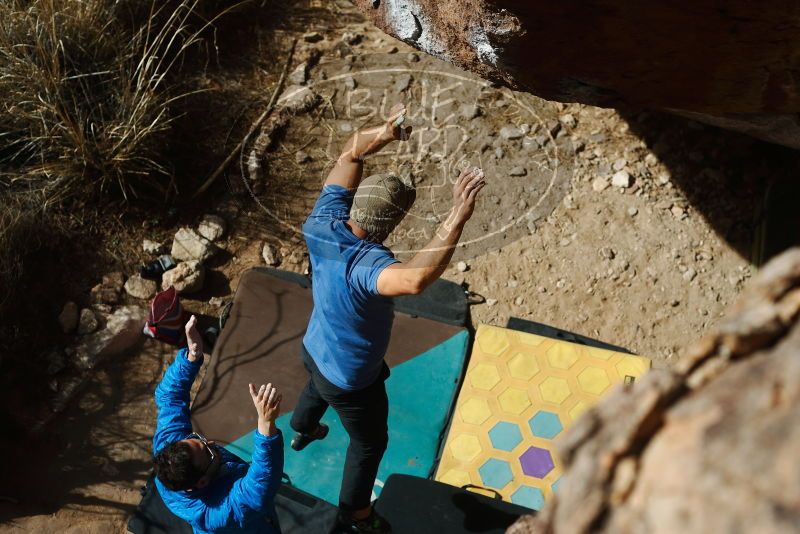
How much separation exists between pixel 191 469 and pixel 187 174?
253cm

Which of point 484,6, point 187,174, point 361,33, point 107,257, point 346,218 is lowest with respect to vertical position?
point 107,257

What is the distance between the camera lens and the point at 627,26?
7.64 ft

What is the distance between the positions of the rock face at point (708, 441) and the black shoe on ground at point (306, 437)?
2465 mm

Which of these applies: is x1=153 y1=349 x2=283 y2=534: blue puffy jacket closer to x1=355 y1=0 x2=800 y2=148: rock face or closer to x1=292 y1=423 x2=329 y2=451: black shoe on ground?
x1=292 y1=423 x2=329 y2=451: black shoe on ground

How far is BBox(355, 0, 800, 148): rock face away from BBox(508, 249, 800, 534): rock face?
148 centimetres

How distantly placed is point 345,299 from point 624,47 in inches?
47.6

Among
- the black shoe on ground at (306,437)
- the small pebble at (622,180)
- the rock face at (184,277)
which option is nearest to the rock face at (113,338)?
the rock face at (184,277)

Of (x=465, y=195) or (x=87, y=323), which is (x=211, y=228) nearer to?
(x=87, y=323)

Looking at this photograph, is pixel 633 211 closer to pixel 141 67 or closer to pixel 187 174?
pixel 187 174

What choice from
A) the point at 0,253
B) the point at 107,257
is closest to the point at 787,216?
the point at 107,257

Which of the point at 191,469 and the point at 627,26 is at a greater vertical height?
the point at 627,26

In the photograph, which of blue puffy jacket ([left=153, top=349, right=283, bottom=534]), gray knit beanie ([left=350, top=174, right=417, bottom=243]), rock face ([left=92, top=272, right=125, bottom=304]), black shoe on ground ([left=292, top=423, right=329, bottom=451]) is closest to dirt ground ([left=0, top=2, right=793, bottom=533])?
rock face ([left=92, top=272, right=125, bottom=304])

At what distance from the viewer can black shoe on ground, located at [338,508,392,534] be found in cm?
297

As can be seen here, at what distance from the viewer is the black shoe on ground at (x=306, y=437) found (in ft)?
11.1
